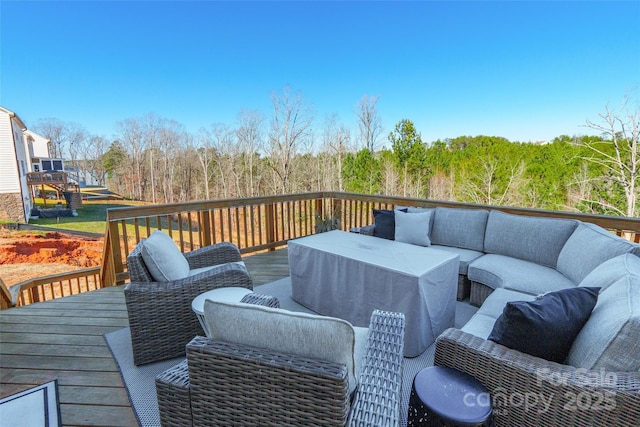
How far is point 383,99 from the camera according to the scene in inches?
570

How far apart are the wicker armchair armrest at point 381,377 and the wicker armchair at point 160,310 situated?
136 cm

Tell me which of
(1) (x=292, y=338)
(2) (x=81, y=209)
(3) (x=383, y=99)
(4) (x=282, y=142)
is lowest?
(2) (x=81, y=209)

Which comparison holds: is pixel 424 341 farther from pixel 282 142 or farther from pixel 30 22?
pixel 282 142

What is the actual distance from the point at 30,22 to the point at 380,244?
986 centimetres

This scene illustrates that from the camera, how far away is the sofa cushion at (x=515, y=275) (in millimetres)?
2510

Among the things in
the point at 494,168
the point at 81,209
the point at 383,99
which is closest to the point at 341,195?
the point at 383,99

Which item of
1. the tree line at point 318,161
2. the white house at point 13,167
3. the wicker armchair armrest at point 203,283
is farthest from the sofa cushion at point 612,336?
Answer: the tree line at point 318,161

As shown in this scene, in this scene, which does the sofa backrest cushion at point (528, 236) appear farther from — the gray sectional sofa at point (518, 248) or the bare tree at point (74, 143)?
the bare tree at point (74, 143)

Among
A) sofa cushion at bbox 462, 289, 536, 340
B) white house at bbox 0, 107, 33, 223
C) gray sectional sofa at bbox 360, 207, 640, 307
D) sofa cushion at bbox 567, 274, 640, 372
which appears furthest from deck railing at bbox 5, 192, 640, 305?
white house at bbox 0, 107, 33, 223

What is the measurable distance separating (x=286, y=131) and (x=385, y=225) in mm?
11452

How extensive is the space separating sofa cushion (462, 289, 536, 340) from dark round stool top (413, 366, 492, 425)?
1.48 ft

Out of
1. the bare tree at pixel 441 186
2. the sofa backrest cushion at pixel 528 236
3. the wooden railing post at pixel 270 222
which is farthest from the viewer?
the bare tree at pixel 441 186

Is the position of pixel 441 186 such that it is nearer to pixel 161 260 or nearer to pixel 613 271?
pixel 613 271

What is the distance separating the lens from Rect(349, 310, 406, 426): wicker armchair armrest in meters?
1.00
